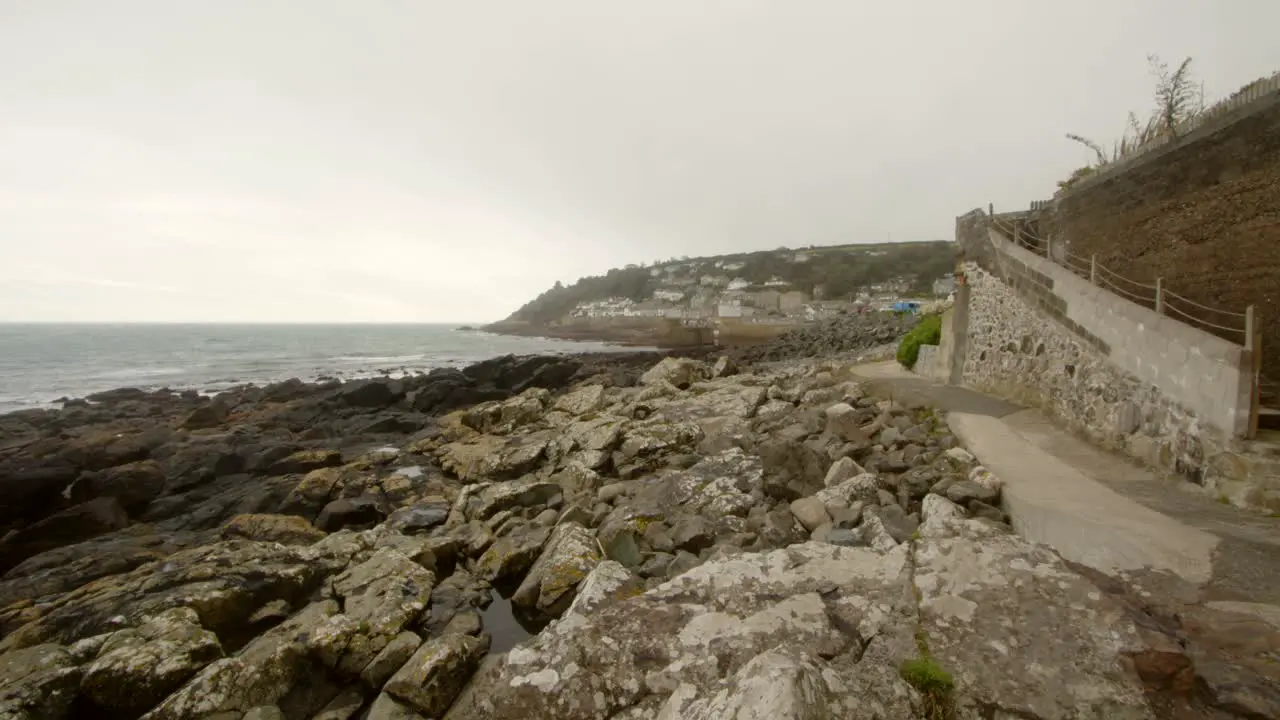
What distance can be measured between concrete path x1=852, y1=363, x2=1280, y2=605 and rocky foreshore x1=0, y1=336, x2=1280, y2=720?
1.28 feet

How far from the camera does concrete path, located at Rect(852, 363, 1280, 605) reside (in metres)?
4.11

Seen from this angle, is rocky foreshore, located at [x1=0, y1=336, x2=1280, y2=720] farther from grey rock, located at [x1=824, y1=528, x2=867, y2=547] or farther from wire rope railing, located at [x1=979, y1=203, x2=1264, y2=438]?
wire rope railing, located at [x1=979, y1=203, x2=1264, y2=438]

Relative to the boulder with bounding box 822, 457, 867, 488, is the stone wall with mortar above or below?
above

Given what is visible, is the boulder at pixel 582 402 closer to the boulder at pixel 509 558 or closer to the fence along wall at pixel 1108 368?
the boulder at pixel 509 558

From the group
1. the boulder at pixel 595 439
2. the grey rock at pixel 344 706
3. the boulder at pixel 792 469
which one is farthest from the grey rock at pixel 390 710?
the boulder at pixel 595 439

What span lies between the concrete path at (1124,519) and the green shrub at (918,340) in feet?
29.8

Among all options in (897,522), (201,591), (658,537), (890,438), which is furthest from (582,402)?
(897,522)

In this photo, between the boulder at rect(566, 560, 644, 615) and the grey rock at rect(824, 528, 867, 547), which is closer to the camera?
the boulder at rect(566, 560, 644, 615)

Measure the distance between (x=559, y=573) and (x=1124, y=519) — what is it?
5.91 meters

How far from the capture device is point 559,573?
6383 mm

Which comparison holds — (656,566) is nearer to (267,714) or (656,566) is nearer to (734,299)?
(267,714)

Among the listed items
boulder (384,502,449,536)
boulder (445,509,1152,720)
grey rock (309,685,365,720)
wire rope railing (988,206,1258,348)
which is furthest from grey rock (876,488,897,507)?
boulder (384,502,449,536)

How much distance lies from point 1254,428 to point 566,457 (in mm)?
→ 10268

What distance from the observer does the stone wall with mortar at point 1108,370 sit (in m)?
5.52
